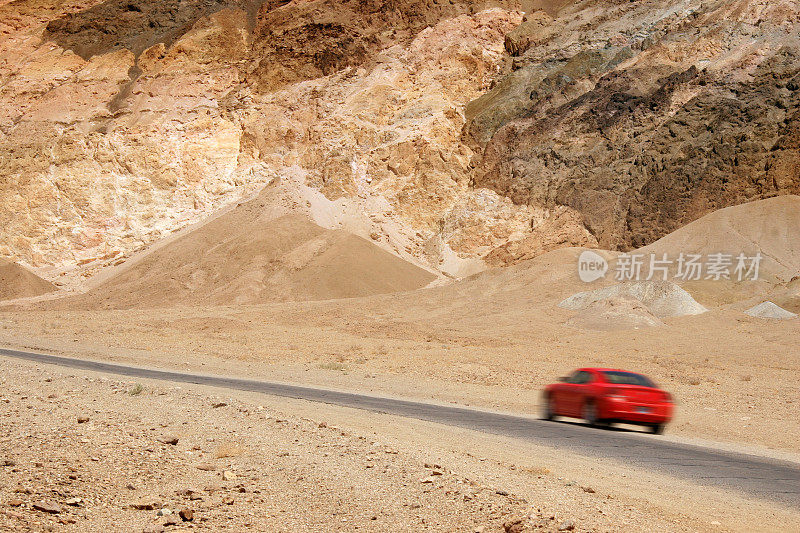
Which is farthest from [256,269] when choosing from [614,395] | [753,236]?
[614,395]

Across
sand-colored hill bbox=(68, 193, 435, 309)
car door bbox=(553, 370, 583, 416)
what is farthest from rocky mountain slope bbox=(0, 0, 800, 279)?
car door bbox=(553, 370, 583, 416)

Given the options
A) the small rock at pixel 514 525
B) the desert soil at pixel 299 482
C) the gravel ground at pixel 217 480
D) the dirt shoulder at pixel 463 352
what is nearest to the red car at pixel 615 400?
the dirt shoulder at pixel 463 352

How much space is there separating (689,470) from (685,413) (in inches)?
309

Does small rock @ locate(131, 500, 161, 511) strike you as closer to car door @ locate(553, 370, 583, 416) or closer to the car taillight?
the car taillight

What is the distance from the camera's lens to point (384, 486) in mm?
7551

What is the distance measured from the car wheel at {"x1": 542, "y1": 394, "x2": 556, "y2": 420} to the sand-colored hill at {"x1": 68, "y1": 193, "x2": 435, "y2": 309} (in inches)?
1817

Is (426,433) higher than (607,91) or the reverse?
the reverse

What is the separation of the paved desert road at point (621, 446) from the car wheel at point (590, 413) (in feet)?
0.60

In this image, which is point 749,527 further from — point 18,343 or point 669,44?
point 669,44

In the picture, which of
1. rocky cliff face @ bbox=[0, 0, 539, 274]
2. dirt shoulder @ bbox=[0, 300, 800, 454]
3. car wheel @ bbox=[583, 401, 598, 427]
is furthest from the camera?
rocky cliff face @ bbox=[0, 0, 539, 274]

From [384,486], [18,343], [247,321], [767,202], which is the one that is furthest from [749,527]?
[767,202]

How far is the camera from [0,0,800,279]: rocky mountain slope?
68750 mm

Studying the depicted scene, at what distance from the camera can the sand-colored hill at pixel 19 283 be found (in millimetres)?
67000

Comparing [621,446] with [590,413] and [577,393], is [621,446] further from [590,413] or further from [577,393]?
[577,393]
